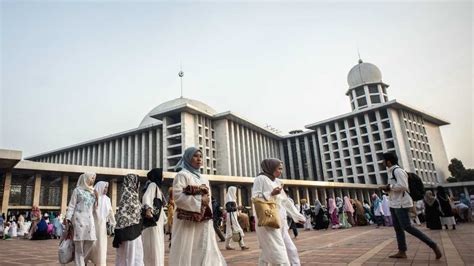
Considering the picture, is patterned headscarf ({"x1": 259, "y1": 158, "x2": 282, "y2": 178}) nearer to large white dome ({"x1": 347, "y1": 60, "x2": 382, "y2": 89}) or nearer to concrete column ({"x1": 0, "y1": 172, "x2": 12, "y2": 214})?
concrete column ({"x1": 0, "y1": 172, "x2": 12, "y2": 214})

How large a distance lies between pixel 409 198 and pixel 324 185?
32.7 metres

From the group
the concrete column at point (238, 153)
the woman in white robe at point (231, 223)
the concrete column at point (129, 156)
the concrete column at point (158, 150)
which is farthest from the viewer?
the concrete column at point (129, 156)

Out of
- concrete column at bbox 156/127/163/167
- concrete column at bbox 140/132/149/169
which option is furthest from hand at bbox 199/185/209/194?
concrete column at bbox 140/132/149/169

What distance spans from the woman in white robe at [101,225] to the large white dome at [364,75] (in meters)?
57.5

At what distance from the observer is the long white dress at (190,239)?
3000 millimetres

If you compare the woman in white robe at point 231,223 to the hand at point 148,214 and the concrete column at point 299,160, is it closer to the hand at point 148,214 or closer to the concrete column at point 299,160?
the hand at point 148,214

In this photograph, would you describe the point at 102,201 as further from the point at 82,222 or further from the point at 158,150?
the point at 158,150

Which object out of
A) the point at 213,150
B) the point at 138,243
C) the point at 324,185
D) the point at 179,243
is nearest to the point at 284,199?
the point at 179,243

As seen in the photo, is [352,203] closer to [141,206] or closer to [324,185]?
[141,206]

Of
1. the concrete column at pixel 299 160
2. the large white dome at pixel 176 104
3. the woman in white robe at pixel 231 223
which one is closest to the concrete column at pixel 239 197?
the woman in white robe at pixel 231 223

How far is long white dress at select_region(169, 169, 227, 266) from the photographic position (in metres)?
3.00

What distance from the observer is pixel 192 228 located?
313cm

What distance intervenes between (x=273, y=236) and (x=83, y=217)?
278cm

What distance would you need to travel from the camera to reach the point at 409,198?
492 centimetres
